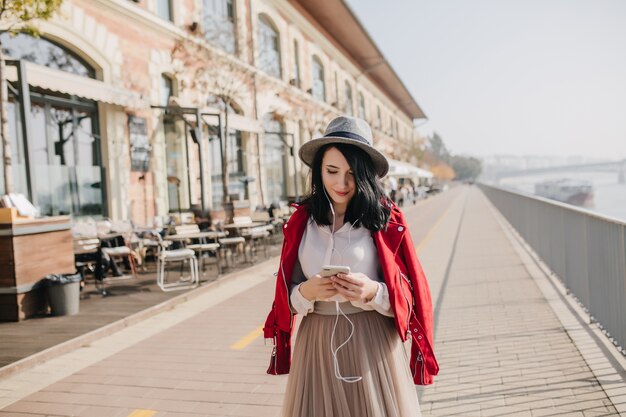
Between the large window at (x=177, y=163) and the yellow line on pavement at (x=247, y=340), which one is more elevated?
the large window at (x=177, y=163)

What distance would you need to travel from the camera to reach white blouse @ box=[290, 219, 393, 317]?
2260mm

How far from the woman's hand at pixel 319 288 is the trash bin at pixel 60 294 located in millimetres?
5840

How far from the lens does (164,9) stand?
16.1m

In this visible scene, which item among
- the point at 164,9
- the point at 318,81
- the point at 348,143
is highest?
the point at 318,81

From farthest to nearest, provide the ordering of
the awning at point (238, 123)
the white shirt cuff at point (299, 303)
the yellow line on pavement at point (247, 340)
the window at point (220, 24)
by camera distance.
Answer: the window at point (220, 24) → the awning at point (238, 123) → the yellow line on pavement at point (247, 340) → the white shirt cuff at point (299, 303)

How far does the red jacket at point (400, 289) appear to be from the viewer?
2213 millimetres

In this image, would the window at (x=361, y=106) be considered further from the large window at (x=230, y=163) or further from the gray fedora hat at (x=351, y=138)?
the gray fedora hat at (x=351, y=138)

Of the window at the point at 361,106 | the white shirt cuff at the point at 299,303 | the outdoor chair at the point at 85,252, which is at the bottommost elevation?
the outdoor chair at the point at 85,252

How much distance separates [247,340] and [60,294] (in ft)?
9.24

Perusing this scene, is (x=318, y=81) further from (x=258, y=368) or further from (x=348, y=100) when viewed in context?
(x=258, y=368)

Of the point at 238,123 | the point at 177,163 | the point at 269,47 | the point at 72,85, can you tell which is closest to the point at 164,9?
the point at 238,123

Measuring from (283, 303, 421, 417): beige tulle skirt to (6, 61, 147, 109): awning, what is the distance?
311 inches

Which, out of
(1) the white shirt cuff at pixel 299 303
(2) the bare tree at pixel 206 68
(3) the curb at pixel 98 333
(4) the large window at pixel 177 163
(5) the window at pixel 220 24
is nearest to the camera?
(1) the white shirt cuff at pixel 299 303

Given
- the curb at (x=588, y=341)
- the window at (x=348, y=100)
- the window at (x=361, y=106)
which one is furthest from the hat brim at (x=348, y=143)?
the window at (x=361, y=106)
